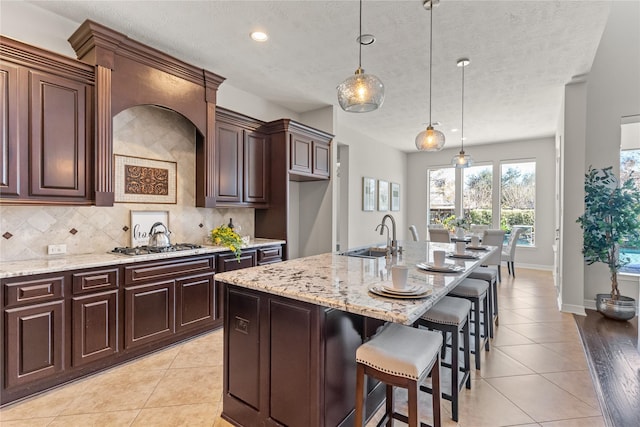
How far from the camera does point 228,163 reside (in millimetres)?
3752

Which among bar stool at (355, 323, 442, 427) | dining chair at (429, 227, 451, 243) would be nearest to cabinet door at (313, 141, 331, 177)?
dining chair at (429, 227, 451, 243)

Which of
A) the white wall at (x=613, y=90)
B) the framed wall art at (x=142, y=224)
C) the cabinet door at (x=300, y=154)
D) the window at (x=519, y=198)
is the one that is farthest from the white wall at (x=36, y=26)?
the window at (x=519, y=198)

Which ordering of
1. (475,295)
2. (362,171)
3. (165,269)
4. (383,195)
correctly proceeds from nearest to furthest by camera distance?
(475,295) → (165,269) → (362,171) → (383,195)

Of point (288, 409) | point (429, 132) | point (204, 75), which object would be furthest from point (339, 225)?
point (288, 409)

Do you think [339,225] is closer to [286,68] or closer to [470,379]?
[286,68]

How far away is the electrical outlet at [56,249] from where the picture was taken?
2.60 meters

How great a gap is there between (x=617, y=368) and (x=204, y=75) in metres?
4.72

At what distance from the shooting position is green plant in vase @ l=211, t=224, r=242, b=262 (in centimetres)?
346

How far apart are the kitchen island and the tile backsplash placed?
183cm

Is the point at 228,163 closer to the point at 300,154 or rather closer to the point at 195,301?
the point at 300,154

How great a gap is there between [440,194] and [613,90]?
4.55 meters

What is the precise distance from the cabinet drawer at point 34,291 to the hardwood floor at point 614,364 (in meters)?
3.79

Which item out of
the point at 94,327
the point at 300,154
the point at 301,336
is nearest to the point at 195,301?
the point at 94,327

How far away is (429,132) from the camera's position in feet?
10.6
